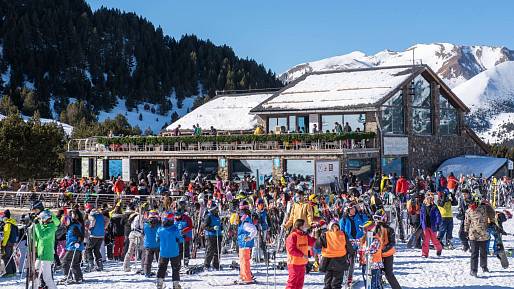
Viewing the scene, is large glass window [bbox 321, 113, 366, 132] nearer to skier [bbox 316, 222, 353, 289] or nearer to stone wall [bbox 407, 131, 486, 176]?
stone wall [bbox 407, 131, 486, 176]

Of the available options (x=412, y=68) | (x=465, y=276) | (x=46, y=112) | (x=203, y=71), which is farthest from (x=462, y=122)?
(x=203, y=71)

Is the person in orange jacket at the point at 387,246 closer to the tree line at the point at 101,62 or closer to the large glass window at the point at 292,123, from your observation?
the large glass window at the point at 292,123

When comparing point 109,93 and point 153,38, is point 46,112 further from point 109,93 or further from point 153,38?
point 153,38

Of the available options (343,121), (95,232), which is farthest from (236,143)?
(95,232)

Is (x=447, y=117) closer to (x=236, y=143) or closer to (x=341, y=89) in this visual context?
(x=341, y=89)

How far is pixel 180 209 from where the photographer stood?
48.8 ft

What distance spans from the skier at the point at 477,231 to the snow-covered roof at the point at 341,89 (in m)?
22.5

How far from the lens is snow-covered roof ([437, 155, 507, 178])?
130ft

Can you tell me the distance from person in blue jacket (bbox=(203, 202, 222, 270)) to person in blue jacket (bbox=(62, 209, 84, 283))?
2.78 meters

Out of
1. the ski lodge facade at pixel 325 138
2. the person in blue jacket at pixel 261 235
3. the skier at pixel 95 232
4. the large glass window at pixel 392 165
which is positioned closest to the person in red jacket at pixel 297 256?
the person in blue jacket at pixel 261 235

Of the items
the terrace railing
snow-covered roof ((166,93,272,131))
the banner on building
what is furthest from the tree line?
the banner on building

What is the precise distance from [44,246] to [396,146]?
2818cm

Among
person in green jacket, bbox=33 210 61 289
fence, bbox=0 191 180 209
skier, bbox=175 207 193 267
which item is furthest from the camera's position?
fence, bbox=0 191 180 209

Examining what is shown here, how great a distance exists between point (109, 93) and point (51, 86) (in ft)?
38.7
